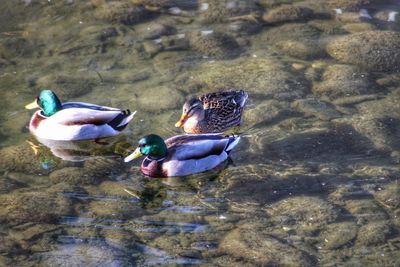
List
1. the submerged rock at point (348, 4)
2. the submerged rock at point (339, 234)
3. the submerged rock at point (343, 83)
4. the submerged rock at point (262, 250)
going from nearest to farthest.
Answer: the submerged rock at point (262, 250) < the submerged rock at point (339, 234) < the submerged rock at point (343, 83) < the submerged rock at point (348, 4)

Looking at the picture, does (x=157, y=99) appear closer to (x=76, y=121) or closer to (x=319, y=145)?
(x=76, y=121)

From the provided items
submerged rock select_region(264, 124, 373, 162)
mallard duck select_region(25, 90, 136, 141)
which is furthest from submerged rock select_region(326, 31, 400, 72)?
mallard duck select_region(25, 90, 136, 141)

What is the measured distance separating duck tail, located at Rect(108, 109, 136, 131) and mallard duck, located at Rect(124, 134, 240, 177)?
0.74 m

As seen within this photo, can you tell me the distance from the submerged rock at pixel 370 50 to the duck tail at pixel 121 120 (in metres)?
3.50

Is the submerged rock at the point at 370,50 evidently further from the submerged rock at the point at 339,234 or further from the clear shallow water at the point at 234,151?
the submerged rock at the point at 339,234

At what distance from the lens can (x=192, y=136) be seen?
941 cm

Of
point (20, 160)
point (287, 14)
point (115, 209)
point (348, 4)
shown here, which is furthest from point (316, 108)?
point (20, 160)

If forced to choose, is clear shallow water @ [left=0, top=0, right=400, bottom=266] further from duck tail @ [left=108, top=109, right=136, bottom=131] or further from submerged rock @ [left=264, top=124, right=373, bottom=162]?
duck tail @ [left=108, top=109, right=136, bottom=131]

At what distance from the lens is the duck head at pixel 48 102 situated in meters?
10.0

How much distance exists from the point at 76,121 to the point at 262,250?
3.29 meters

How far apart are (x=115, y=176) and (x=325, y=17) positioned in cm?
559

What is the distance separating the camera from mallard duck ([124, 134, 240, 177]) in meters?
9.19

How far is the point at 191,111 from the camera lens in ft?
32.7

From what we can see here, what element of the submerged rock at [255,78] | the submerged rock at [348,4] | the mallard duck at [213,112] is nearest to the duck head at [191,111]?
the mallard duck at [213,112]
